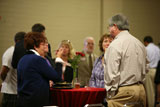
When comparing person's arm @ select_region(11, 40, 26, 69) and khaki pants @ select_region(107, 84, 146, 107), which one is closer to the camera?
khaki pants @ select_region(107, 84, 146, 107)

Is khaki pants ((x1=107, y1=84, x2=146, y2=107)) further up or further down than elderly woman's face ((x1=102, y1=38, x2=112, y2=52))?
further down

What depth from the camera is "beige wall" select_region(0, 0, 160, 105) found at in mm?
7492

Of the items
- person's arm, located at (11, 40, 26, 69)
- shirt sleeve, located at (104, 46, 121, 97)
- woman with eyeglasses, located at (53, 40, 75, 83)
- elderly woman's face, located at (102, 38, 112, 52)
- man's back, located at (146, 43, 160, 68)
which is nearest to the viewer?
shirt sleeve, located at (104, 46, 121, 97)

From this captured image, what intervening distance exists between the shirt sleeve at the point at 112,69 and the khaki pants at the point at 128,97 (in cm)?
9

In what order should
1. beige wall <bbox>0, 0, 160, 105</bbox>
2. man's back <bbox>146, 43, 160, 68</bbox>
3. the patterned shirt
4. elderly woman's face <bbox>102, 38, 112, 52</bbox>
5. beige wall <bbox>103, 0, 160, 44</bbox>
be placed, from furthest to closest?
A: beige wall <bbox>103, 0, 160, 44</bbox>, man's back <bbox>146, 43, 160, 68</bbox>, beige wall <bbox>0, 0, 160, 105</bbox>, elderly woman's face <bbox>102, 38, 112, 52</bbox>, the patterned shirt

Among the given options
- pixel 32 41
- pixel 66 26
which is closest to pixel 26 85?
pixel 32 41

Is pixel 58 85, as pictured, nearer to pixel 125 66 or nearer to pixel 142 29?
pixel 125 66

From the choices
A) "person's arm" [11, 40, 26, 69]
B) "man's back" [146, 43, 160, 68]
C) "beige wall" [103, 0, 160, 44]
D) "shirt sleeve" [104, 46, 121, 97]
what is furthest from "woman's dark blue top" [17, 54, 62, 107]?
"beige wall" [103, 0, 160, 44]

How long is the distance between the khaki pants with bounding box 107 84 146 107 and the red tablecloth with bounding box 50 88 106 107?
372 mm

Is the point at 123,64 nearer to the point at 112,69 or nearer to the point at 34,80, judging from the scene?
the point at 112,69

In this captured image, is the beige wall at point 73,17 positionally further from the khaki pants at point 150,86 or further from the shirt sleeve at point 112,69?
the shirt sleeve at point 112,69

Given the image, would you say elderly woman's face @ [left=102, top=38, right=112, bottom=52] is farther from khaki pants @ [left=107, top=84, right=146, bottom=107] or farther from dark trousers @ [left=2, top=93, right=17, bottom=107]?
dark trousers @ [left=2, top=93, right=17, bottom=107]

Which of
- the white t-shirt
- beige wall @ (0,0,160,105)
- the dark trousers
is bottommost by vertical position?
the dark trousers

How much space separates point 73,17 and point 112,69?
4558 mm
